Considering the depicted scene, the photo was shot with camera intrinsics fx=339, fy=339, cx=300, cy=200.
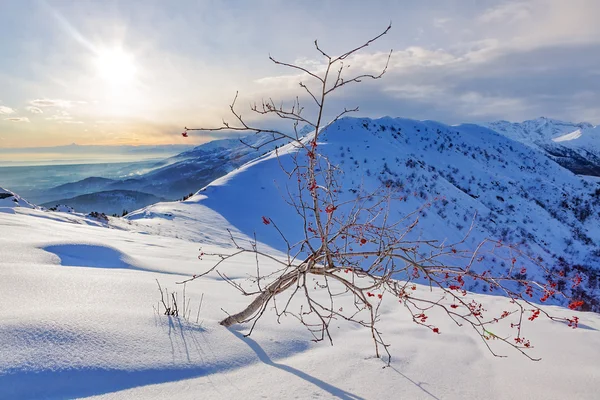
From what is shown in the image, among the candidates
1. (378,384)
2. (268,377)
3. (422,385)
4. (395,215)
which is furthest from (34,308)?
(395,215)

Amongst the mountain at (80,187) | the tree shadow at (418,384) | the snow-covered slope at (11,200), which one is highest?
the snow-covered slope at (11,200)

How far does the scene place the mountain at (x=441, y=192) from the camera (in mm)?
15055

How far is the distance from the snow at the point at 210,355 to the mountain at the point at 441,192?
683 cm

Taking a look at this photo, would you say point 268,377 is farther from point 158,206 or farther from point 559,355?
point 158,206

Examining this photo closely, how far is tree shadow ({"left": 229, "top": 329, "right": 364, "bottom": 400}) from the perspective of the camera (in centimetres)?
218

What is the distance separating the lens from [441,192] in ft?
66.0

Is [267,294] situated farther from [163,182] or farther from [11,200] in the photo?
[163,182]

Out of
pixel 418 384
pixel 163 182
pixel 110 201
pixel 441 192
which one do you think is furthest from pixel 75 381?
pixel 163 182

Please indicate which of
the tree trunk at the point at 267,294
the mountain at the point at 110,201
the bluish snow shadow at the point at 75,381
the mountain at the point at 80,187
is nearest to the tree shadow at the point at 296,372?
the tree trunk at the point at 267,294

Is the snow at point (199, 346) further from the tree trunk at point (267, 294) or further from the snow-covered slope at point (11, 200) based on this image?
the snow-covered slope at point (11, 200)

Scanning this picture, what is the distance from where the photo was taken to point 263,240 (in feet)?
42.4

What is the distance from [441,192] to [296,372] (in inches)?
773

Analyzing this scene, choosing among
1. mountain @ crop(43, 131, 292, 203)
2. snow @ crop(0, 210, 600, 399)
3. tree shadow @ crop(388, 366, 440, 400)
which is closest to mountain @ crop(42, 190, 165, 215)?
mountain @ crop(43, 131, 292, 203)

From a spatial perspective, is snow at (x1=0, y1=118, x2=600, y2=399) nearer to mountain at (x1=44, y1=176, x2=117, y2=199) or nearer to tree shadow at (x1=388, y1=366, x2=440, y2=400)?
tree shadow at (x1=388, y1=366, x2=440, y2=400)
